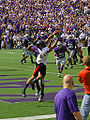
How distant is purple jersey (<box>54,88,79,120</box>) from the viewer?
5.44m

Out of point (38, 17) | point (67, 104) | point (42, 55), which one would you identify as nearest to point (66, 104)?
point (67, 104)

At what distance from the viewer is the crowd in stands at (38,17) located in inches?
1688

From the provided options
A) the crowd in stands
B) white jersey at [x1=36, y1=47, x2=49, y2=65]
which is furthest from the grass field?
the crowd in stands

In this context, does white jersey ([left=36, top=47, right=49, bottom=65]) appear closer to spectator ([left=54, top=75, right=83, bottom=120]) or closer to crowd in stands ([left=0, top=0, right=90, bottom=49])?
spectator ([left=54, top=75, right=83, bottom=120])

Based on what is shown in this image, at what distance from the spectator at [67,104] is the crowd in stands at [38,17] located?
35549 millimetres

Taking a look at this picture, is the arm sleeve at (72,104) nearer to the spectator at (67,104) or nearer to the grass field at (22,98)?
the spectator at (67,104)

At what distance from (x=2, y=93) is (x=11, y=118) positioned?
3.91 metres

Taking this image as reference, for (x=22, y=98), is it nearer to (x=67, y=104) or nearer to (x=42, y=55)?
(x=42, y=55)

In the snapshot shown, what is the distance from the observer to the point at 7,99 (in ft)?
39.5

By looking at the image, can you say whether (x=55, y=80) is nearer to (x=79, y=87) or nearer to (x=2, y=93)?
(x=79, y=87)

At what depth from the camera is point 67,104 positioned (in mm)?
5512

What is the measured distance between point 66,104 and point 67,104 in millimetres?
14

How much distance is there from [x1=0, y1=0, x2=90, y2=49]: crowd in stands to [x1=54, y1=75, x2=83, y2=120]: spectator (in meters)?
35.5

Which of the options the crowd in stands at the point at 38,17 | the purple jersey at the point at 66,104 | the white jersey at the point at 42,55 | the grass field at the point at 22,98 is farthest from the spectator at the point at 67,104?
the crowd in stands at the point at 38,17
